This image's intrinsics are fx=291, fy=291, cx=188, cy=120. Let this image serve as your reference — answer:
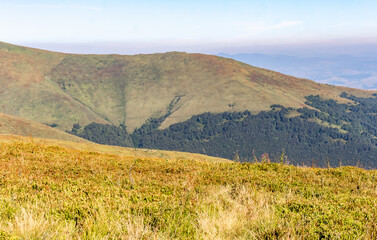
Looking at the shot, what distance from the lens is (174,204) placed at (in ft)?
23.3

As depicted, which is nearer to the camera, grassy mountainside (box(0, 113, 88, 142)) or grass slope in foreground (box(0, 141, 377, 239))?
grass slope in foreground (box(0, 141, 377, 239))

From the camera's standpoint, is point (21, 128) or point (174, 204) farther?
point (21, 128)

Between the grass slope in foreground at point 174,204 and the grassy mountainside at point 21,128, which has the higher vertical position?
the grass slope in foreground at point 174,204

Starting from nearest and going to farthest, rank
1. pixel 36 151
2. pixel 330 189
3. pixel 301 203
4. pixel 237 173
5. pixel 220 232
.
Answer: pixel 220 232, pixel 301 203, pixel 330 189, pixel 237 173, pixel 36 151

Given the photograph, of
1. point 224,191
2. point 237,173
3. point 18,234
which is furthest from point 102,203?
point 237,173

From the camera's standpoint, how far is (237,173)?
11547 mm

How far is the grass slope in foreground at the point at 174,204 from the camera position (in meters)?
5.69

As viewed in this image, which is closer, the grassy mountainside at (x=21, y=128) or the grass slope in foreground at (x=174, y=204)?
the grass slope in foreground at (x=174, y=204)

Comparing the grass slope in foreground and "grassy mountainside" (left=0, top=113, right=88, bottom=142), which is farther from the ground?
the grass slope in foreground

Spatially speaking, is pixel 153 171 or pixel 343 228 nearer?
pixel 343 228

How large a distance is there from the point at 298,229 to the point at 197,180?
193 inches

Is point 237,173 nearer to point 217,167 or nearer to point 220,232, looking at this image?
point 217,167

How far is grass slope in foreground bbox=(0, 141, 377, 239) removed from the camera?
5691 mm

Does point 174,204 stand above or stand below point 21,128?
above
